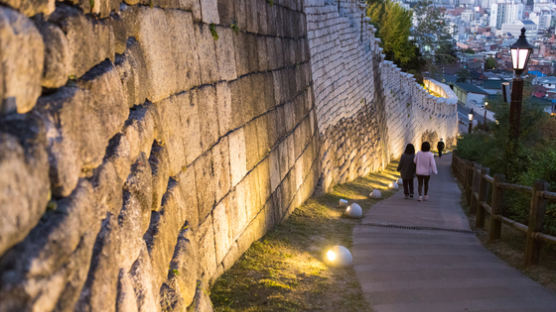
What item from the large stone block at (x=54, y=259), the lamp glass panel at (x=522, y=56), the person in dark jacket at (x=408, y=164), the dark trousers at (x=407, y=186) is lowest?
the dark trousers at (x=407, y=186)

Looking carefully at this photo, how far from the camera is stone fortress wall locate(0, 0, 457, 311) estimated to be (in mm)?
1251

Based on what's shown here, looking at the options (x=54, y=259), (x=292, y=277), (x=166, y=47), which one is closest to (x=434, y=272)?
(x=292, y=277)

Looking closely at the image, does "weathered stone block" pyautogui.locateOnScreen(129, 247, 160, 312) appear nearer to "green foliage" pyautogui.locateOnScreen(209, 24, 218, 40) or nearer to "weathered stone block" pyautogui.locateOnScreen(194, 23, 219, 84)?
"weathered stone block" pyautogui.locateOnScreen(194, 23, 219, 84)

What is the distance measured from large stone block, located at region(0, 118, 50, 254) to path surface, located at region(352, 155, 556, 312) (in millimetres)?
3054

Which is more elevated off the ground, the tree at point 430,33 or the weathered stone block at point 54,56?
the weathered stone block at point 54,56

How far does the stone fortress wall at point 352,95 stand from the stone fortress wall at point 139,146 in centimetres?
218

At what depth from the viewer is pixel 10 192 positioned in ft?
3.74

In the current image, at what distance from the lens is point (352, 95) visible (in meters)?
11.6

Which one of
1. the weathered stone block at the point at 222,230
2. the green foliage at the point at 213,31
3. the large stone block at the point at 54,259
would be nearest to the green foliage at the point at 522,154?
the weathered stone block at the point at 222,230

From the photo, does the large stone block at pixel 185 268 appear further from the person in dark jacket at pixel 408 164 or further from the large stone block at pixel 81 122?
the person in dark jacket at pixel 408 164

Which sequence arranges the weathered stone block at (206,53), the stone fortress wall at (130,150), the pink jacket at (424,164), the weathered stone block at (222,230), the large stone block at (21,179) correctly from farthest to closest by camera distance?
the pink jacket at (424,164) < the weathered stone block at (222,230) < the weathered stone block at (206,53) < the stone fortress wall at (130,150) < the large stone block at (21,179)

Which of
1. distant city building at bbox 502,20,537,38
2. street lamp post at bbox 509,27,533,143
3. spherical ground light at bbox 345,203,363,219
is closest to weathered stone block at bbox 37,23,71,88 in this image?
spherical ground light at bbox 345,203,363,219

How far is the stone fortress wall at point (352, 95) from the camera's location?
8.84 metres

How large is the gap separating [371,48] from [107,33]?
13.3 meters
